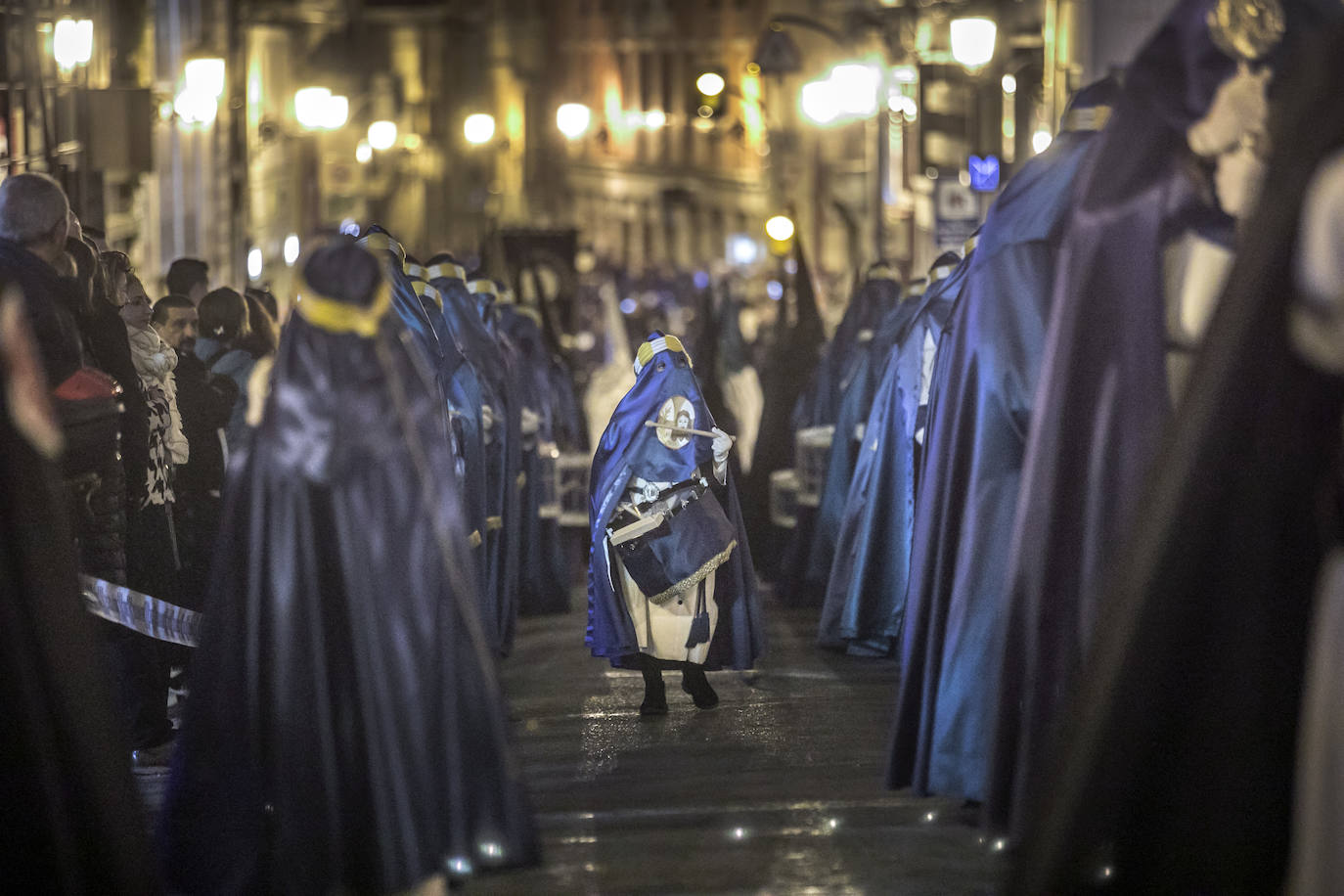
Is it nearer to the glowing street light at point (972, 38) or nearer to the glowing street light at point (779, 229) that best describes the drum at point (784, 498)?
the glowing street light at point (972, 38)

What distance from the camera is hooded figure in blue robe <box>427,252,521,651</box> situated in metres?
11.5

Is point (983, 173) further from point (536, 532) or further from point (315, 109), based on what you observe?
point (315, 109)

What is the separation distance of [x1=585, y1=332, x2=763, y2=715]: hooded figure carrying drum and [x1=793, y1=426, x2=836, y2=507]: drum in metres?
3.60

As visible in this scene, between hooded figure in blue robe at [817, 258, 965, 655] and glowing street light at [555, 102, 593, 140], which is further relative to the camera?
glowing street light at [555, 102, 593, 140]

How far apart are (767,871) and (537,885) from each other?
0.81 m

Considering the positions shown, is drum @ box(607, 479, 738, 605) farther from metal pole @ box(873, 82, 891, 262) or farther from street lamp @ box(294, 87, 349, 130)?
street lamp @ box(294, 87, 349, 130)

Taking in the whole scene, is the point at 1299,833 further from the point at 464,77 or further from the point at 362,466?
the point at 464,77

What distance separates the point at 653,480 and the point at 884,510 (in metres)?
1.73

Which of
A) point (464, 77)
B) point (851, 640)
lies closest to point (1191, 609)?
point (851, 640)

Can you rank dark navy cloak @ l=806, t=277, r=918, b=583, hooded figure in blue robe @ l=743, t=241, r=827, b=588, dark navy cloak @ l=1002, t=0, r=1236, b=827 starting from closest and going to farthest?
dark navy cloak @ l=1002, t=0, r=1236, b=827 < dark navy cloak @ l=806, t=277, r=918, b=583 < hooded figure in blue robe @ l=743, t=241, r=827, b=588

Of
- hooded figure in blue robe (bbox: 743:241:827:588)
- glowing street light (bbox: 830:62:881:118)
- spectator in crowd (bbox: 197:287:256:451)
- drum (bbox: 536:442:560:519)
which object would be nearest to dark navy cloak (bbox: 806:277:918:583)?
hooded figure in blue robe (bbox: 743:241:827:588)

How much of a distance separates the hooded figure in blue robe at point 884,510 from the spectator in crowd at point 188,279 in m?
3.78

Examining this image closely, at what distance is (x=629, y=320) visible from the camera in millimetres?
28625

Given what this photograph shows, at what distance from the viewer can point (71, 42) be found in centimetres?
1722
